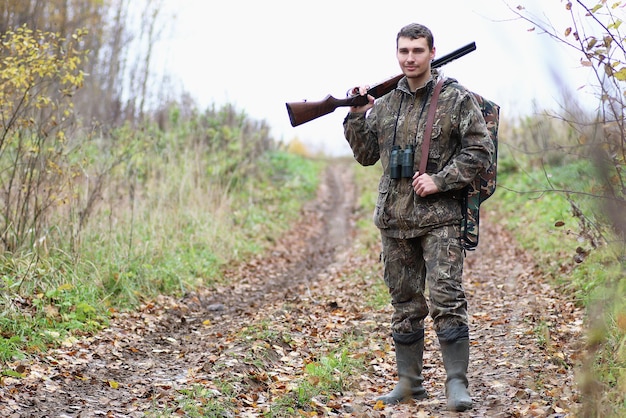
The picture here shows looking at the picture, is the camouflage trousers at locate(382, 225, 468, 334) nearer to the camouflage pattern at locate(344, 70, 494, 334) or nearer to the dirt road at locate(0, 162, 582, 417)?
the camouflage pattern at locate(344, 70, 494, 334)

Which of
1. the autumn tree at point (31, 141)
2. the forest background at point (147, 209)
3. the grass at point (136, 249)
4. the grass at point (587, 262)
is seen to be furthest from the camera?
the autumn tree at point (31, 141)

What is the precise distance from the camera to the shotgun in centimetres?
468

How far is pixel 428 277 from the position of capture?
4.43m

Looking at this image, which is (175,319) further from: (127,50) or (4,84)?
(127,50)

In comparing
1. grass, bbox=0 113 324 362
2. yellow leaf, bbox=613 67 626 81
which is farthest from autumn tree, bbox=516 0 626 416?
grass, bbox=0 113 324 362

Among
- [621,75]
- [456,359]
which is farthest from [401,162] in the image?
[621,75]

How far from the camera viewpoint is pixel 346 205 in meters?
19.6

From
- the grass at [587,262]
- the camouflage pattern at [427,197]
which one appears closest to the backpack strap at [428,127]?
the camouflage pattern at [427,197]

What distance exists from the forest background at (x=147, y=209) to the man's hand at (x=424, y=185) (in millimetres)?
869

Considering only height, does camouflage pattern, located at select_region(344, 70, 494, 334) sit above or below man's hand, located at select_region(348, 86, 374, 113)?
below

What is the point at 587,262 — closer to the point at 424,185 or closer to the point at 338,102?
the point at 424,185

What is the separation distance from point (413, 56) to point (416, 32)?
0.50ft

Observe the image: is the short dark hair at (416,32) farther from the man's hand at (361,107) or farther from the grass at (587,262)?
the grass at (587,262)

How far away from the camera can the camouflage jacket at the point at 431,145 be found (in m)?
4.29
